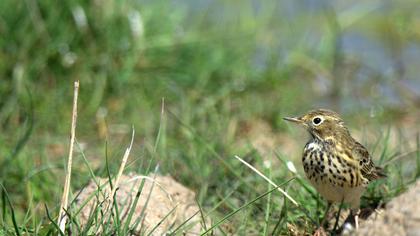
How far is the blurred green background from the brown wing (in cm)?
80

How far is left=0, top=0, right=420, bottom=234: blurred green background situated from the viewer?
19.0ft

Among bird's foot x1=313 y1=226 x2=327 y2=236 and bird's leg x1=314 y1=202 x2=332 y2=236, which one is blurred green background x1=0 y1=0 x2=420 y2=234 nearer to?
bird's leg x1=314 y1=202 x2=332 y2=236

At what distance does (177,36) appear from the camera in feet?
24.7

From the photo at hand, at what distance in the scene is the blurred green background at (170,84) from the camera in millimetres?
5785

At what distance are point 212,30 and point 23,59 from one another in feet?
5.57

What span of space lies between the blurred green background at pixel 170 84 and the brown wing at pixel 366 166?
2.64ft

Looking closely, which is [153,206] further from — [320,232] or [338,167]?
[338,167]

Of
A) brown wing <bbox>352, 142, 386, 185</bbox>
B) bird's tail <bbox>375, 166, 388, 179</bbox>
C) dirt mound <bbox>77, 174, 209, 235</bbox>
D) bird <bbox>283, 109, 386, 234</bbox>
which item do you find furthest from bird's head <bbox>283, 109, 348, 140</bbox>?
dirt mound <bbox>77, 174, 209, 235</bbox>

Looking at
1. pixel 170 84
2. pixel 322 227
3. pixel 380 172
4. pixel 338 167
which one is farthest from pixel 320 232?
pixel 170 84

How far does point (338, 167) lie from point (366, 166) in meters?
0.14

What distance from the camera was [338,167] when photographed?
4668 mm

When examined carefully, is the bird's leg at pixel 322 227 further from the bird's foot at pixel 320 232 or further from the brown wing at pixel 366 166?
the brown wing at pixel 366 166

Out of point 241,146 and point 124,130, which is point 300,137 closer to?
point 241,146

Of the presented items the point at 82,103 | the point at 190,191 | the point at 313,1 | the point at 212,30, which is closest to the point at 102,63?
the point at 82,103
